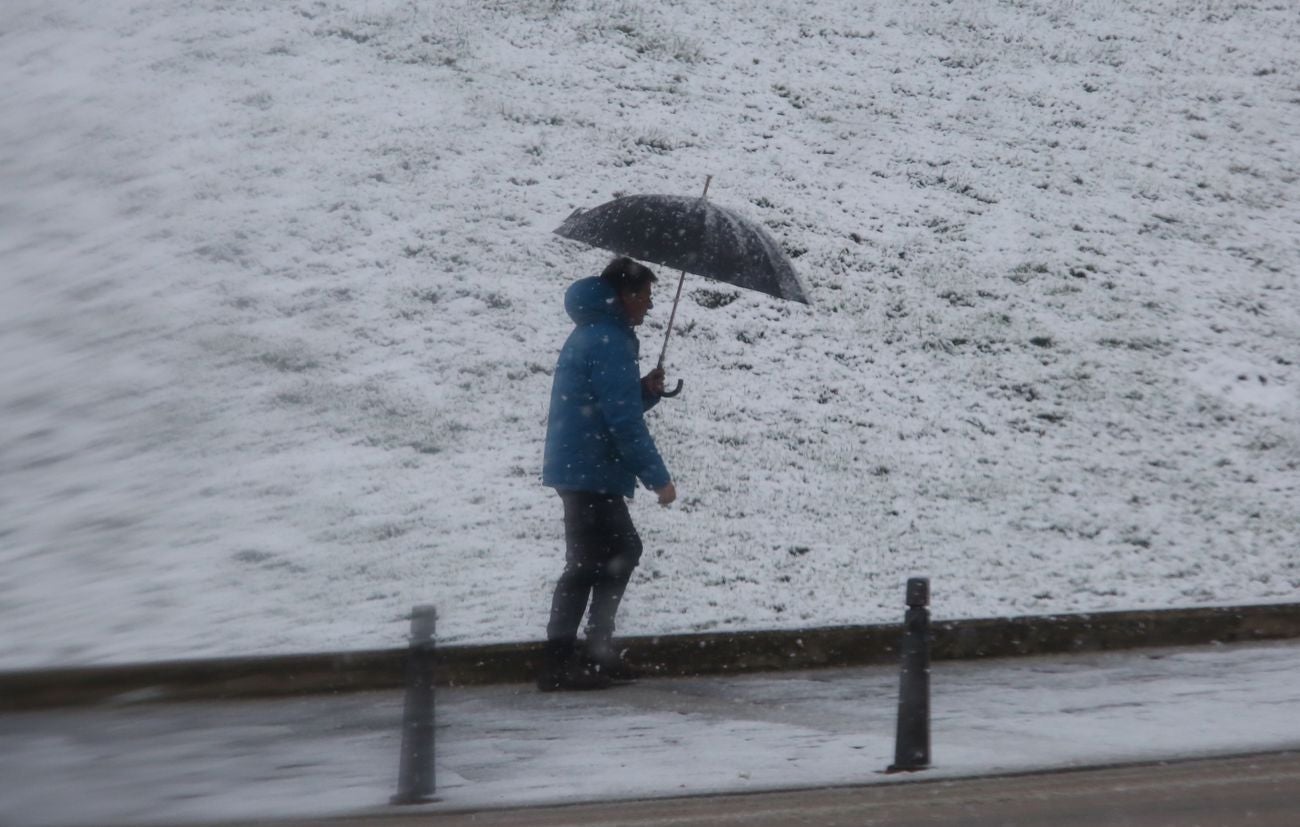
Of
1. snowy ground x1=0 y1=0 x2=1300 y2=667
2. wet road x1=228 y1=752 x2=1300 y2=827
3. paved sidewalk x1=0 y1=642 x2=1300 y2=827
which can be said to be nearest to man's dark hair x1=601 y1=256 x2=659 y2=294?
paved sidewalk x1=0 y1=642 x2=1300 y2=827

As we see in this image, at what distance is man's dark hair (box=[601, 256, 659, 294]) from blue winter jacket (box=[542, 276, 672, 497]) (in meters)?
0.04

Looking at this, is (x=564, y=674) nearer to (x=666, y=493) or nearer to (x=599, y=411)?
(x=666, y=493)

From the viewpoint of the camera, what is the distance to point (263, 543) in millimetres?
9789

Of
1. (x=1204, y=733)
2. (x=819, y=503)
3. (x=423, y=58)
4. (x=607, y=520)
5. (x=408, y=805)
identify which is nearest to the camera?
(x=408, y=805)

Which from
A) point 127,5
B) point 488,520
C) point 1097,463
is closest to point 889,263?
point 1097,463

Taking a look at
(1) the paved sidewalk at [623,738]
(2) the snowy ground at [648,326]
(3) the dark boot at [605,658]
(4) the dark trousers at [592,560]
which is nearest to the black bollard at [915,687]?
(1) the paved sidewalk at [623,738]

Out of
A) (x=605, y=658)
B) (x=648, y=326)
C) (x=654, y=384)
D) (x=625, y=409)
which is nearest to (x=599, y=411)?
(x=625, y=409)

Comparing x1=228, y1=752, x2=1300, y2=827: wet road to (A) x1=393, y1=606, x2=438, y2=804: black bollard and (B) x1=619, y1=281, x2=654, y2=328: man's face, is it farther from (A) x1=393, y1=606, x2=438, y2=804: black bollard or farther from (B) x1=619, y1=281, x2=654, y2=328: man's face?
(B) x1=619, y1=281, x2=654, y2=328: man's face

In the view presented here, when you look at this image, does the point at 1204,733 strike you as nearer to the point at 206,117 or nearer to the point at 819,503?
the point at 819,503

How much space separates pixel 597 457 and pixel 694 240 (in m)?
1.22

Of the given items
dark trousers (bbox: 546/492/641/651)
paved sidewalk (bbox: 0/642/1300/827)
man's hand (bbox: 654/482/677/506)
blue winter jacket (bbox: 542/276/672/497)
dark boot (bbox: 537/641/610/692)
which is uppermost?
blue winter jacket (bbox: 542/276/672/497)

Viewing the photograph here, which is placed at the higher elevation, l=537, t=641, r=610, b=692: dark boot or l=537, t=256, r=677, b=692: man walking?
l=537, t=256, r=677, b=692: man walking

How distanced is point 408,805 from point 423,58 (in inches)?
506

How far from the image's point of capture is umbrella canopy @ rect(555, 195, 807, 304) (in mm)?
7230
